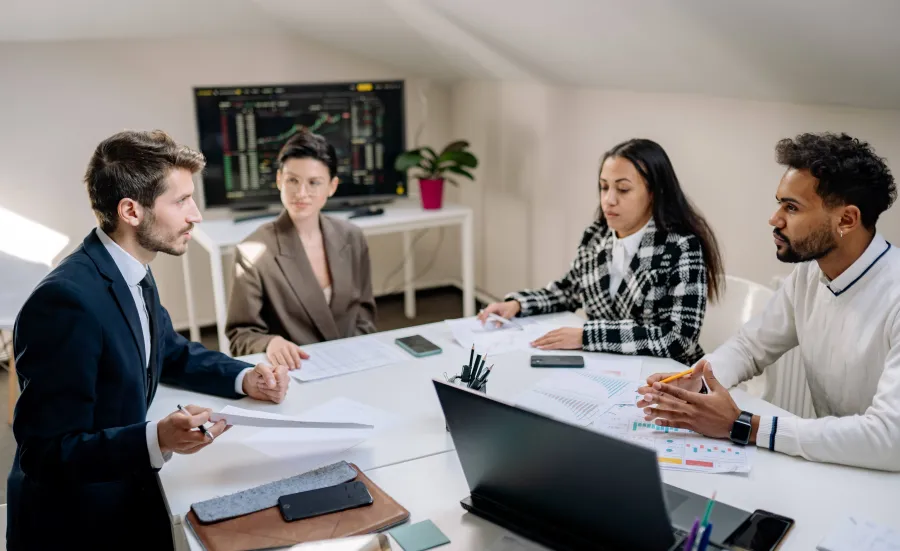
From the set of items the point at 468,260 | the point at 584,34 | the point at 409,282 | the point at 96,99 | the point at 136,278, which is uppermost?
the point at 584,34

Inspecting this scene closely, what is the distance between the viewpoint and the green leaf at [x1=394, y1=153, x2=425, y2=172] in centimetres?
415

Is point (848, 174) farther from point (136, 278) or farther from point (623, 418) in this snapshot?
point (136, 278)

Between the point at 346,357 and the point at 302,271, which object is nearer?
the point at 346,357

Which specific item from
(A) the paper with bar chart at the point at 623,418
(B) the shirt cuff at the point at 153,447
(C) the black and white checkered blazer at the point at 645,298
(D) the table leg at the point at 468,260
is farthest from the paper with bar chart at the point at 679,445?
(D) the table leg at the point at 468,260

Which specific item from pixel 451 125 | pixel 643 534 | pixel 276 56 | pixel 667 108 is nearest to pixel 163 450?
pixel 643 534

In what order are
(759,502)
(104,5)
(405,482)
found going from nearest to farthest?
1. (759,502)
2. (405,482)
3. (104,5)

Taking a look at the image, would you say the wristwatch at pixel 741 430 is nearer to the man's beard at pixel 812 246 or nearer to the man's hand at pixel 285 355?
the man's beard at pixel 812 246

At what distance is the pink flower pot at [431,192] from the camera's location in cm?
411

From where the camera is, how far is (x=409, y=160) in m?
4.16

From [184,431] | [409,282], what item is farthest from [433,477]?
[409,282]

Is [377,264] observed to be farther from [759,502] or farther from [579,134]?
[759,502]

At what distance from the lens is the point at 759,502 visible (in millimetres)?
1408

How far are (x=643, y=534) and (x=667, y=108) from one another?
2396 mm

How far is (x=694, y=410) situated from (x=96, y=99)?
3.40m
